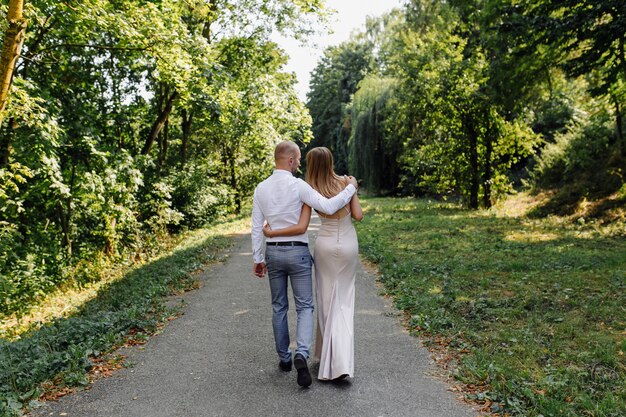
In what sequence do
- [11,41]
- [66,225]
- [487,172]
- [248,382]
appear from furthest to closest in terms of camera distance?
[487,172], [66,225], [11,41], [248,382]

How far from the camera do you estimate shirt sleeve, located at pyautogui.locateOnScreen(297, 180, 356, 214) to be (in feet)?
14.0

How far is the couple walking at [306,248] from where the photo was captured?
4.33 m

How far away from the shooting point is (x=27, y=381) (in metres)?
4.32

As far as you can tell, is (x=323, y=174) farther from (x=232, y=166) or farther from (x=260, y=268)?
(x=232, y=166)

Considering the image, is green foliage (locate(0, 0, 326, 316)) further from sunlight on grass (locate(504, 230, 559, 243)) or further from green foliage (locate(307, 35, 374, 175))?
green foliage (locate(307, 35, 374, 175))

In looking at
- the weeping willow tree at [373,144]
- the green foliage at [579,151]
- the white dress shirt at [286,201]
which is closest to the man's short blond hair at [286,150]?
the white dress shirt at [286,201]

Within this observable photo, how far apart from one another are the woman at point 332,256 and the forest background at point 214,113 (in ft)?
15.7

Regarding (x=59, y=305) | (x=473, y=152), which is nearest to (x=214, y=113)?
(x=59, y=305)

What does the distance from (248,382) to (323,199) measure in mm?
1854

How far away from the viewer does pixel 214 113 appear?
45.7 feet

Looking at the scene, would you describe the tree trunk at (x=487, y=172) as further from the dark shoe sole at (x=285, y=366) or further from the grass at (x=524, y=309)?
the dark shoe sole at (x=285, y=366)

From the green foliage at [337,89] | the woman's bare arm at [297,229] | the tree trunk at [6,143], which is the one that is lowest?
the woman's bare arm at [297,229]

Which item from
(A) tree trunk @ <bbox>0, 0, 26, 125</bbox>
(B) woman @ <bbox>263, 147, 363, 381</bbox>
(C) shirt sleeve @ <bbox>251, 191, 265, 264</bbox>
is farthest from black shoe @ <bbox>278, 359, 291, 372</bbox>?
(A) tree trunk @ <bbox>0, 0, 26, 125</bbox>

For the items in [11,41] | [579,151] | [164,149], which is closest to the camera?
[11,41]
